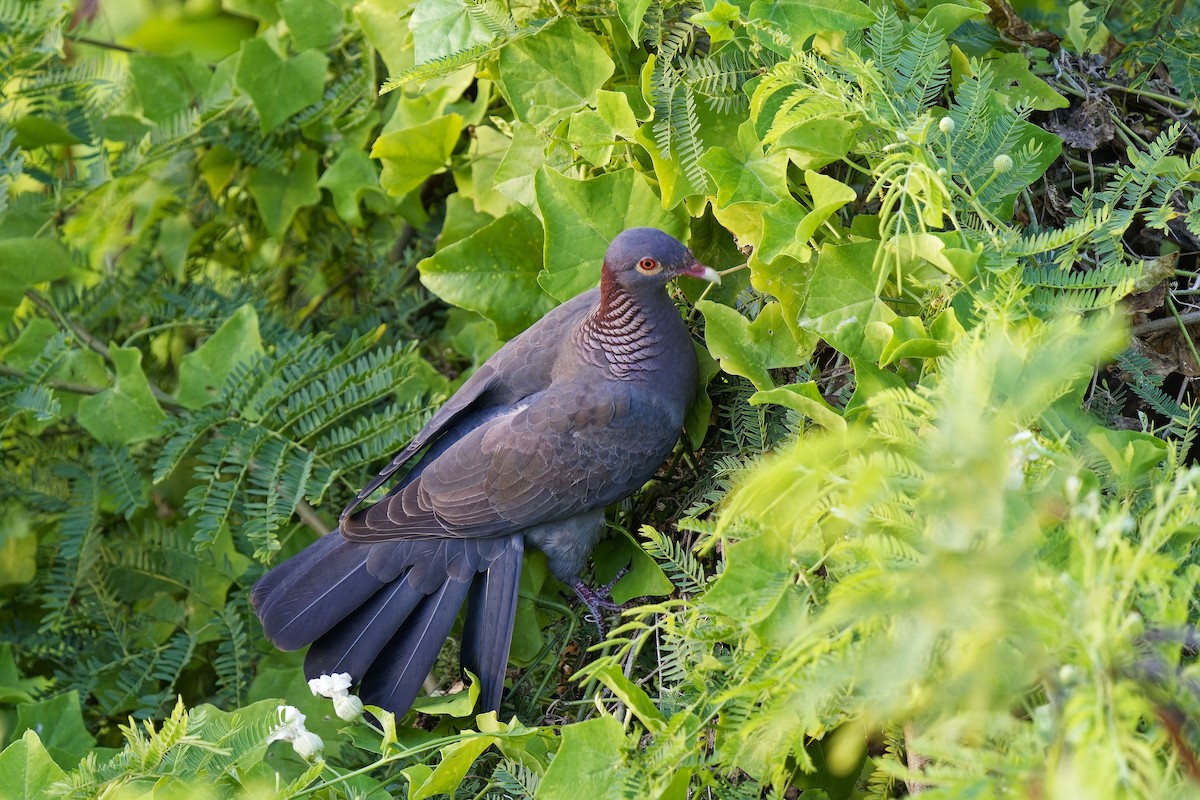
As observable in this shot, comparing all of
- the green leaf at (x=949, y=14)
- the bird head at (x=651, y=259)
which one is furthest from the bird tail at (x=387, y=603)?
the green leaf at (x=949, y=14)

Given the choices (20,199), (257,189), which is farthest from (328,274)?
(20,199)

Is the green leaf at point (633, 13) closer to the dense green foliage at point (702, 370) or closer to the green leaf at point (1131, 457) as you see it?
the dense green foliage at point (702, 370)

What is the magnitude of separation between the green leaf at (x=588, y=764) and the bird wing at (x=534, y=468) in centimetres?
64

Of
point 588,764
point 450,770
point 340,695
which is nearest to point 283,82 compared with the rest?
point 340,695

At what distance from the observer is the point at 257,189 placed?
2.55 metres

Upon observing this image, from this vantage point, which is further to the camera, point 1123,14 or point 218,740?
point 1123,14

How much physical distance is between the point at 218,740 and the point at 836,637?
91 cm

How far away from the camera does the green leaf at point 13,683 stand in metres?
2.04

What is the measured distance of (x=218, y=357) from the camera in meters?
2.23

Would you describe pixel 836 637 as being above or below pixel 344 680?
above

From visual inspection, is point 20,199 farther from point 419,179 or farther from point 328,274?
point 419,179

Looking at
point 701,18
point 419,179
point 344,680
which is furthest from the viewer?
point 419,179

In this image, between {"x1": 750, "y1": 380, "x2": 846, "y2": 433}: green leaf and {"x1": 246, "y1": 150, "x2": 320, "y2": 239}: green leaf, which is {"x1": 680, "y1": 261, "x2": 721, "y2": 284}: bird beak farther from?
{"x1": 246, "y1": 150, "x2": 320, "y2": 239}: green leaf

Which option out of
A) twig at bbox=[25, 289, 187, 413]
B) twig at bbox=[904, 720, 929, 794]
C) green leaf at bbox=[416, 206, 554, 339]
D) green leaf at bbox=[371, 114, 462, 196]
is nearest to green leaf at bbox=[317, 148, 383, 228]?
green leaf at bbox=[371, 114, 462, 196]
